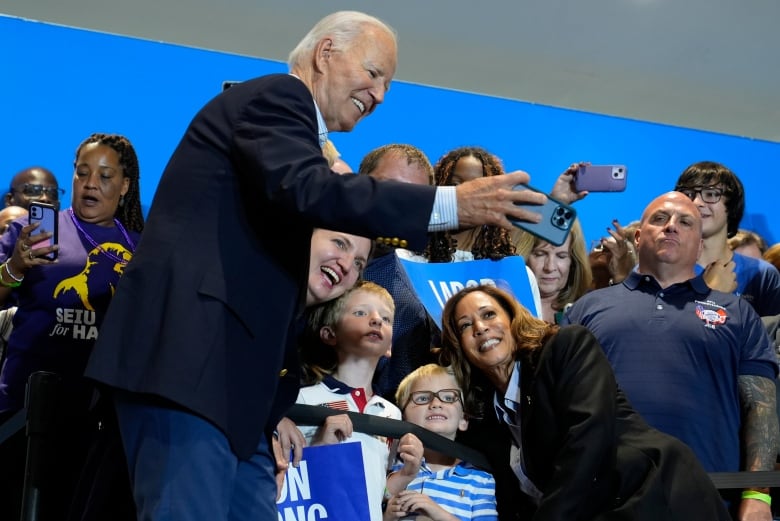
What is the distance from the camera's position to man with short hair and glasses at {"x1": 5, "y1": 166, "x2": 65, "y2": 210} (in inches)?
167

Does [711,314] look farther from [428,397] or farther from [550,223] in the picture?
[550,223]

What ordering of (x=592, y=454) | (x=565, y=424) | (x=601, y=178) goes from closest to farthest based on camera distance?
(x=592, y=454) → (x=565, y=424) → (x=601, y=178)

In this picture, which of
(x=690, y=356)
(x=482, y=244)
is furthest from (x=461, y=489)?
(x=482, y=244)

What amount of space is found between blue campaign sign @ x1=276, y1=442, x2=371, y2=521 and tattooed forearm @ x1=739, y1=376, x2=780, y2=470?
1.39 m

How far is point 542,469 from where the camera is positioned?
2850 mm

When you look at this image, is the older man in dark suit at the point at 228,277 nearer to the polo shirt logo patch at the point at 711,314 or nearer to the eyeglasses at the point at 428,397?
the eyeglasses at the point at 428,397

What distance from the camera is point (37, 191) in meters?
4.25

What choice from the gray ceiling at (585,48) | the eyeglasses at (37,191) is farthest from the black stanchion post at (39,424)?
the gray ceiling at (585,48)

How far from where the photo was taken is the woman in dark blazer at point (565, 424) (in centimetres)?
266

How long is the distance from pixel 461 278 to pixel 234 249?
1.67m

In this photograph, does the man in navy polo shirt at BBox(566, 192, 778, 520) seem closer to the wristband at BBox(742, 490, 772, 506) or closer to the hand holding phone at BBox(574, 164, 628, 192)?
the wristband at BBox(742, 490, 772, 506)

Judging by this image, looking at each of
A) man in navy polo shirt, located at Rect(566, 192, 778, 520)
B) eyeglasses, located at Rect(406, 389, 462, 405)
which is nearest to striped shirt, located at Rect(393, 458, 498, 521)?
eyeglasses, located at Rect(406, 389, 462, 405)

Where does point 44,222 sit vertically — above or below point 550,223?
above

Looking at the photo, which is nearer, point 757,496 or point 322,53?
point 322,53
